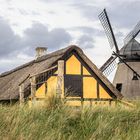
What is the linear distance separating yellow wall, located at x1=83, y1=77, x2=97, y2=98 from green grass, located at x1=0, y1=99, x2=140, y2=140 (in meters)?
11.0

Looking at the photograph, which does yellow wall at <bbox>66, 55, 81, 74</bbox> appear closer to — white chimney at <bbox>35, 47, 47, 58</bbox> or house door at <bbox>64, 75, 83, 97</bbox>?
house door at <bbox>64, 75, 83, 97</bbox>

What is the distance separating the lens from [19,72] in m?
25.1

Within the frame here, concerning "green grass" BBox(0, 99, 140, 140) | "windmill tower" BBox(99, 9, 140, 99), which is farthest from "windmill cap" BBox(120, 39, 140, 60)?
"green grass" BBox(0, 99, 140, 140)

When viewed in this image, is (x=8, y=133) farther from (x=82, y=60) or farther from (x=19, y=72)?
(x=19, y=72)

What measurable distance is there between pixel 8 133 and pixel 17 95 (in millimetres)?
11344

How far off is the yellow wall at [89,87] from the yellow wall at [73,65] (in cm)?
57

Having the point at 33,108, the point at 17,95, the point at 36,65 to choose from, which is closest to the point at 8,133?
the point at 33,108

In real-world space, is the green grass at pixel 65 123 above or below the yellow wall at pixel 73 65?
below

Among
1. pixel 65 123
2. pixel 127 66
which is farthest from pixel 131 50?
pixel 65 123

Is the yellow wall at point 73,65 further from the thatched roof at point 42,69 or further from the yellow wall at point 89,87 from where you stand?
the yellow wall at point 89,87

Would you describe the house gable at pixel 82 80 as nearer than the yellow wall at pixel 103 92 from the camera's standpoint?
Yes

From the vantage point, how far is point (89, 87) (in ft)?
72.6

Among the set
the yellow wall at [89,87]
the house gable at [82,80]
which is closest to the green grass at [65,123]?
the house gable at [82,80]

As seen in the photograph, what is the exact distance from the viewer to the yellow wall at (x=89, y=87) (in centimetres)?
2205
